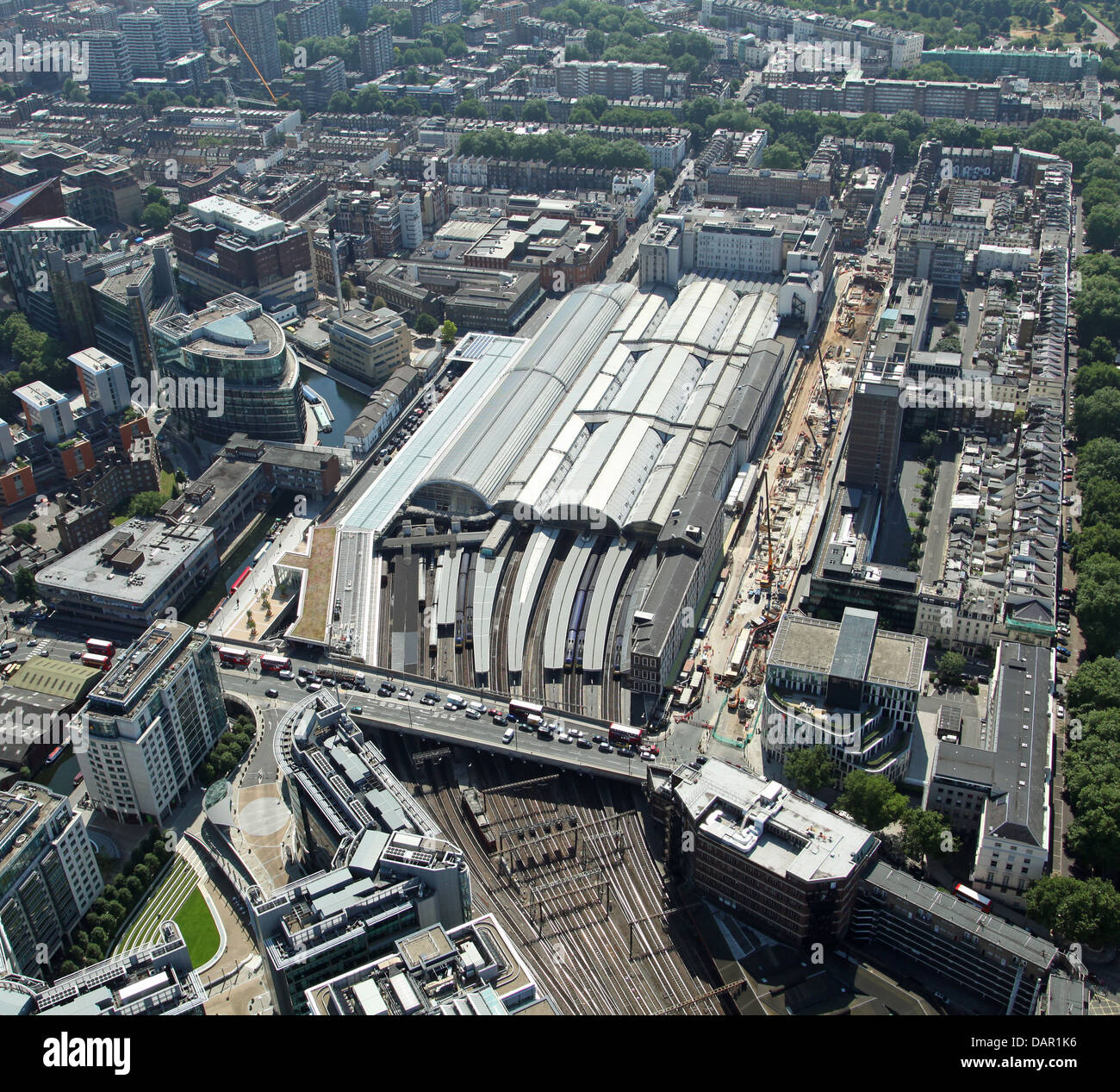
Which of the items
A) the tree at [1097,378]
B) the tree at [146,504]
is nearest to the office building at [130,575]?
the tree at [146,504]

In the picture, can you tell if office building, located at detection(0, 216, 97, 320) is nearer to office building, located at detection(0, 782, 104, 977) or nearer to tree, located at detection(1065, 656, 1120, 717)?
office building, located at detection(0, 782, 104, 977)

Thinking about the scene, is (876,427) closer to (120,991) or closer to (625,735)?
(625,735)

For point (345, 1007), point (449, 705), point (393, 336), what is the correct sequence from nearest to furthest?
point (345, 1007) → point (449, 705) → point (393, 336)

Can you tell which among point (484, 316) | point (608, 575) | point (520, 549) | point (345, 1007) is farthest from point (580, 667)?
point (484, 316)

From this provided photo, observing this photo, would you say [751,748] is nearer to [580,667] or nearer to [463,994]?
[580,667]

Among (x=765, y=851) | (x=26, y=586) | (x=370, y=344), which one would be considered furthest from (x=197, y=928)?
(x=370, y=344)
